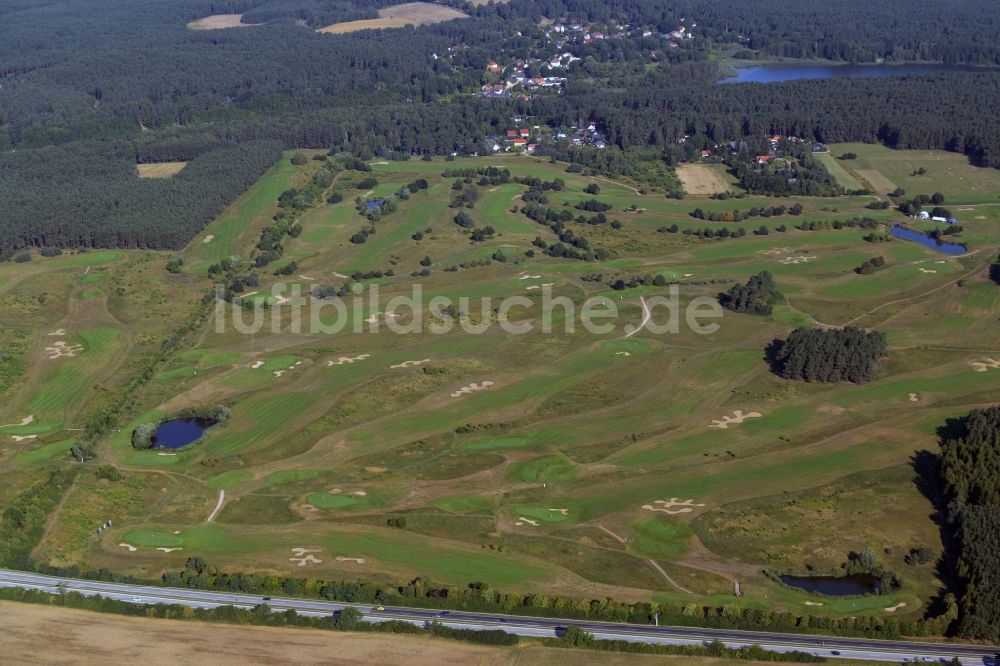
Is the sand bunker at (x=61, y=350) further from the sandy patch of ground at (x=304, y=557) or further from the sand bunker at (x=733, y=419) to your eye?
the sand bunker at (x=733, y=419)

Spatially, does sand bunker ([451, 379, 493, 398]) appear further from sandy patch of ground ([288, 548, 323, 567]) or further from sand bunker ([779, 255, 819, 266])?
sand bunker ([779, 255, 819, 266])

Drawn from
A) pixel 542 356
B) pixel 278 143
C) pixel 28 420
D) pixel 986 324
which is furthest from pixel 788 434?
pixel 278 143

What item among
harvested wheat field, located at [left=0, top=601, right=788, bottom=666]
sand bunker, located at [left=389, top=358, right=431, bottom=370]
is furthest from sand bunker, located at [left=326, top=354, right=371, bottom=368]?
harvested wheat field, located at [left=0, top=601, right=788, bottom=666]

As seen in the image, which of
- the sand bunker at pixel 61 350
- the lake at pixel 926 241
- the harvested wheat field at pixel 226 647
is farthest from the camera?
the lake at pixel 926 241

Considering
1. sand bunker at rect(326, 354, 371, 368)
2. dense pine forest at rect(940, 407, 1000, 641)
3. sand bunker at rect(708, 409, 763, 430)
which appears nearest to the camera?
dense pine forest at rect(940, 407, 1000, 641)

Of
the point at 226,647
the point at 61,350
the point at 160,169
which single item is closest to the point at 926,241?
the point at 61,350

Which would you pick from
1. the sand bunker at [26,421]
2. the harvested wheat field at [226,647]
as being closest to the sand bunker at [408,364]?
the sand bunker at [26,421]
